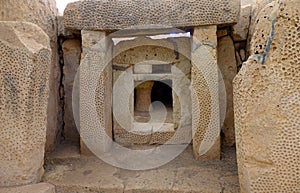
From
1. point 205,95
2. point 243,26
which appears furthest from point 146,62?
point 243,26

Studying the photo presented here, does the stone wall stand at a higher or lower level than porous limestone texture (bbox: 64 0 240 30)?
lower

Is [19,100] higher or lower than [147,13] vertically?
lower

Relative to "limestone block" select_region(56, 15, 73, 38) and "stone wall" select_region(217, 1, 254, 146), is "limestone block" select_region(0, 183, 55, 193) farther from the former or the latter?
"stone wall" select_region(217, 1, 254, 146)

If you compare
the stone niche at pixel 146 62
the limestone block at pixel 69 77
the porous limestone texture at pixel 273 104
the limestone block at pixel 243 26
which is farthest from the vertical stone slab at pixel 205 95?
the limestone block at pixel 69 77

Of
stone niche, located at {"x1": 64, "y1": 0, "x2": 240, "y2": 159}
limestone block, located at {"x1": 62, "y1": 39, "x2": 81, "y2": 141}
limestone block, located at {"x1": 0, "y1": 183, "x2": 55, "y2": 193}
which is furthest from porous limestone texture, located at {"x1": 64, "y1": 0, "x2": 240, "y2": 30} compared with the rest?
limestone block, located at {"x1": 0, "y1": 183, "x2": 55, "y2": 193}

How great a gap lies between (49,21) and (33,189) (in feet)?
7.10

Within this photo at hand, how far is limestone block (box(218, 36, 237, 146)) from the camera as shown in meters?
3.75

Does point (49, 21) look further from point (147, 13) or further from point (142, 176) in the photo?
point (142, 176)

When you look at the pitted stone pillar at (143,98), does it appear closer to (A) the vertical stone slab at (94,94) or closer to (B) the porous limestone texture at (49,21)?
(B) the porous limestone texture at (49,21)

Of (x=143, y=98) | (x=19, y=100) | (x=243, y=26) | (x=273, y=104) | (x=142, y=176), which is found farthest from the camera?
(x=143, y=98)

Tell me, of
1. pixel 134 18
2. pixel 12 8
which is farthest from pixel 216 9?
A: pixel 12 8

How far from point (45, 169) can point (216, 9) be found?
2664mm

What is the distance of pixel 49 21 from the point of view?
365 centimetres

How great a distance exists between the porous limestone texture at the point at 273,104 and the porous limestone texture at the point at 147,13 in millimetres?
1058
